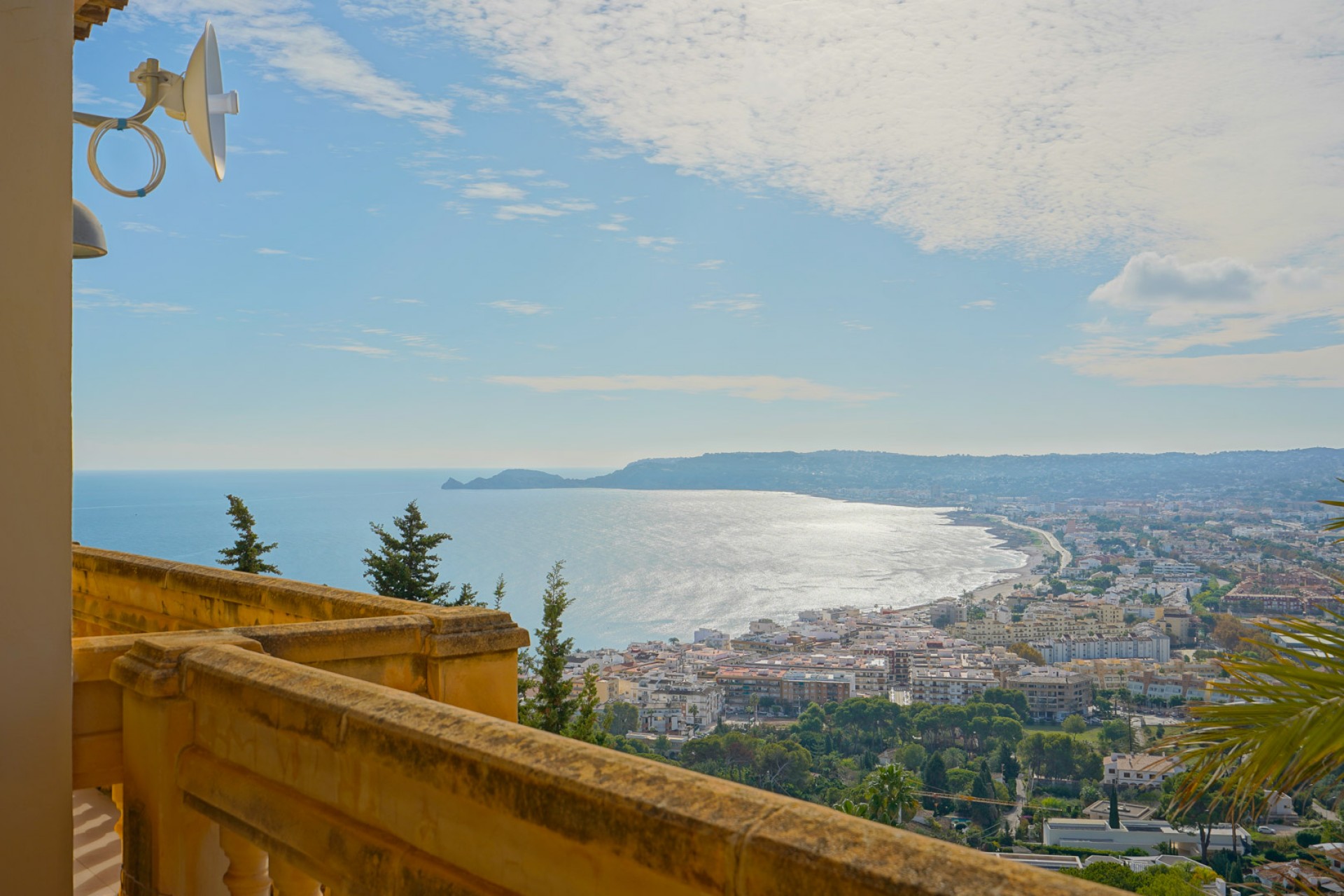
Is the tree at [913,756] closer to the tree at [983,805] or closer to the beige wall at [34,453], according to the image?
the tree at [983,805]

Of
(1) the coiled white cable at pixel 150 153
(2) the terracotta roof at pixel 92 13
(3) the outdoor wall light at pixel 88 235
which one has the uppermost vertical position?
(2) the terracotta roof at pixel 92 13

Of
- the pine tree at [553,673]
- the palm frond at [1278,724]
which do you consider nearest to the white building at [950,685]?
the pine tree at [553,673]

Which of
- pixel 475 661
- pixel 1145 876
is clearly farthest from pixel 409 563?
pixel 475 661

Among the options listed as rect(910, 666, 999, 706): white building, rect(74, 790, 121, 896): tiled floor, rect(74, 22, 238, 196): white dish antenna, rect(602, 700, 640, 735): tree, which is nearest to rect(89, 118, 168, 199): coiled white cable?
rect(74, 22, 238, 196): white dish antenna

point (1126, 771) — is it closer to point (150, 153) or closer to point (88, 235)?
point (150, 153)

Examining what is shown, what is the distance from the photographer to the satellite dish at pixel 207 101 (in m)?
5.69

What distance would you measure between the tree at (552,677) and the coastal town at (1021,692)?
9.96 meters

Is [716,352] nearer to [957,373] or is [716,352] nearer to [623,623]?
[957,373]

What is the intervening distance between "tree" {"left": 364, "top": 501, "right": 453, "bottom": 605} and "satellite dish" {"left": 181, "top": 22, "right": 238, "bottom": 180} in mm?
28892

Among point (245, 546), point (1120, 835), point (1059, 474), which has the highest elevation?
point (1059, 474)

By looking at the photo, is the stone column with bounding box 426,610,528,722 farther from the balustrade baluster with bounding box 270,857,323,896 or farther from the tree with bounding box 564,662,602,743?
the tree with bounding box 564,662,602,743

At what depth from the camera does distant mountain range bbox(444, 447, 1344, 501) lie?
192 ft

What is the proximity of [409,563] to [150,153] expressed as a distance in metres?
30.0

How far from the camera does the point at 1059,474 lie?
136m
